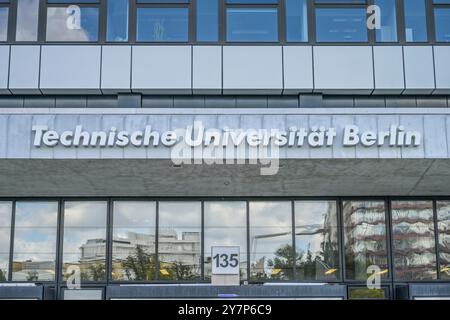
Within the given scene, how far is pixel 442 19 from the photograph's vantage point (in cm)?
1396

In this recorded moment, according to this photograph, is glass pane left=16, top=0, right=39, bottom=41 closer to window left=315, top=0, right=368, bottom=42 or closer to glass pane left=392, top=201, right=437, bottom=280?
window left=315, top=0, right=368, bottom=42

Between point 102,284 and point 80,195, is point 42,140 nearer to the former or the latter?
point 80,195

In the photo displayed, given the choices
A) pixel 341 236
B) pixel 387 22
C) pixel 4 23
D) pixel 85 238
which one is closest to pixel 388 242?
pixel 341 236

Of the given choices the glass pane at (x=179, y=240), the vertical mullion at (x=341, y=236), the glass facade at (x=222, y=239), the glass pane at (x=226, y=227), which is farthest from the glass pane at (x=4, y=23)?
the vertical mullion at (x=341, y=236)

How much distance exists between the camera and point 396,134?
12.1 m

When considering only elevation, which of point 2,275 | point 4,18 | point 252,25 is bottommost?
point 2,275

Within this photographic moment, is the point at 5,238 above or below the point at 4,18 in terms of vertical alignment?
below

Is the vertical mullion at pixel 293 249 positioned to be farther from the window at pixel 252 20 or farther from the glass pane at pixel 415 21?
the glass pane at pixel 415 21

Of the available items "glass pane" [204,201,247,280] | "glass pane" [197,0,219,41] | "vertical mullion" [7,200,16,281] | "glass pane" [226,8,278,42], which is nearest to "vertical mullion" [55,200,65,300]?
"vertical mullion" [7,200,16,281]

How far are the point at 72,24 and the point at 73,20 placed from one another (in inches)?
4.1

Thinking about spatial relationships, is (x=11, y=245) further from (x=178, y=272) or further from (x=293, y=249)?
(x=293, y=249)

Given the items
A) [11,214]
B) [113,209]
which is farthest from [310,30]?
[11,214]

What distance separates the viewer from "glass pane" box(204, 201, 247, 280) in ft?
48.1

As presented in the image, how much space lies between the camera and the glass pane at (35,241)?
1464cm
